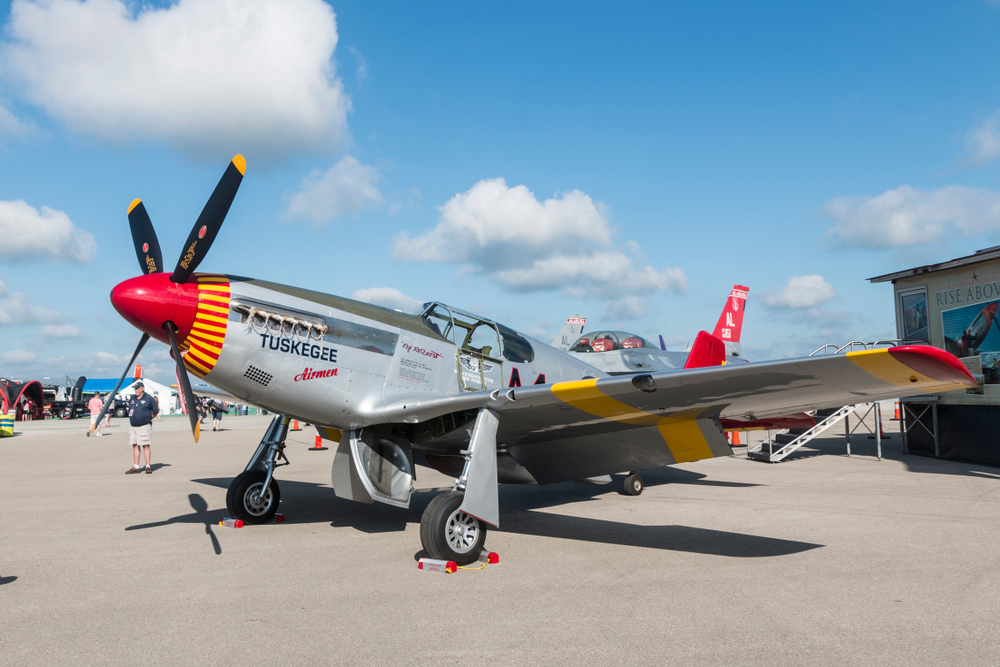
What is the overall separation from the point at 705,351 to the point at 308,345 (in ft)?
21.6

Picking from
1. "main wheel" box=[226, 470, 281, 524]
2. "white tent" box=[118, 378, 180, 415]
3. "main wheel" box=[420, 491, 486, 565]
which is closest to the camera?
"main wheel" box=[420, 491, 486, 565]

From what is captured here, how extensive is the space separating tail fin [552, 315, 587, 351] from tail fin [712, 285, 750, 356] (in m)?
10.2

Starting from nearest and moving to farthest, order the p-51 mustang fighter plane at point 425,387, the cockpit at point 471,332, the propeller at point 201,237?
the p-51 mustang fighter plane at point 425,387 → the propeller at point 201,237 → the cockpit at point 471,332

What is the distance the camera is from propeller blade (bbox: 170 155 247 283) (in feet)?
17.0

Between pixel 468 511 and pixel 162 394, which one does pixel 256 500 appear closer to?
pixel 468 511

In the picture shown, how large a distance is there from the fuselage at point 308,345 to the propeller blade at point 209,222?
0.16 meters

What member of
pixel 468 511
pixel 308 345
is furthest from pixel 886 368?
pixel 308 345

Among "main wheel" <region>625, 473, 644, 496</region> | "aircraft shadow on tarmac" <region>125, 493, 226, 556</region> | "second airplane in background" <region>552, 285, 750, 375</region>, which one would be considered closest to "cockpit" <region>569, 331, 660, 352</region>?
"second airplane in background" <region>552, 285, 750, 375</region>

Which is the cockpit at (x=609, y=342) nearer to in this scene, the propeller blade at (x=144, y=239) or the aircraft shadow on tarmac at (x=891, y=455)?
the aircraft shadow on tarmac at (x=891, y=455)

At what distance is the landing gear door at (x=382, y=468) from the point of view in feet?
19.8

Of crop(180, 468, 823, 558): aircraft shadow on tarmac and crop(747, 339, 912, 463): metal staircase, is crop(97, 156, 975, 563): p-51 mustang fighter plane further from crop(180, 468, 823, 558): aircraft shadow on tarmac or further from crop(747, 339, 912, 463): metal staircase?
crop(747, 339, 912, 463): metal staircase

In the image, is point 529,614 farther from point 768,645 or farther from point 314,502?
point 314,502

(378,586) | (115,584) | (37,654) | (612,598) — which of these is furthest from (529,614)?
(115,584)

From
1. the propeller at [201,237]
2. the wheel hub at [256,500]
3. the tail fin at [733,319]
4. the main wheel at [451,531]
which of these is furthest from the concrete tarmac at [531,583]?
the tail fin at [733,319]
